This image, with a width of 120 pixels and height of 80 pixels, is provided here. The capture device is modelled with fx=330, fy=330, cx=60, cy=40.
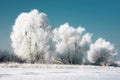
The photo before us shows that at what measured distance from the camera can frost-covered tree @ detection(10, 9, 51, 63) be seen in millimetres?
54250

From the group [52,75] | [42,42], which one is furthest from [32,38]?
[52,75]

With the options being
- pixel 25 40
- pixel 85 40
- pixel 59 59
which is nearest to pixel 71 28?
pixel 85 40

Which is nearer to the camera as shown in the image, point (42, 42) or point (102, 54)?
point (42, 42)

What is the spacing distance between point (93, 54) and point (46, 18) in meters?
19.2

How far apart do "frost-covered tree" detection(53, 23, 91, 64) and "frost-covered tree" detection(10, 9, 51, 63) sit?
17.2 ft

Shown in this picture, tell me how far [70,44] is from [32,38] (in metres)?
11.6

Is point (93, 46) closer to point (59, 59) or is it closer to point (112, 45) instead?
point (112, 45)

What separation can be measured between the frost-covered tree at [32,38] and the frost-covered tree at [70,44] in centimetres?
526

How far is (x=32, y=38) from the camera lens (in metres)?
55.2

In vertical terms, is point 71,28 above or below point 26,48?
above

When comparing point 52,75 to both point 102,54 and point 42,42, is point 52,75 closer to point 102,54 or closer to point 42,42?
point 42,42

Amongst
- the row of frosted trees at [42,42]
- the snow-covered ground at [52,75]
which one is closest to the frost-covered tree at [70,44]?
the row of frosted trees at [42,42]

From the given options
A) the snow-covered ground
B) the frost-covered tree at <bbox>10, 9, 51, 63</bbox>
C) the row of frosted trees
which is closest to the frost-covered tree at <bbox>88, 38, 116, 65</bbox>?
the row of frosted trees

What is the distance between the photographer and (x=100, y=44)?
8156cm
